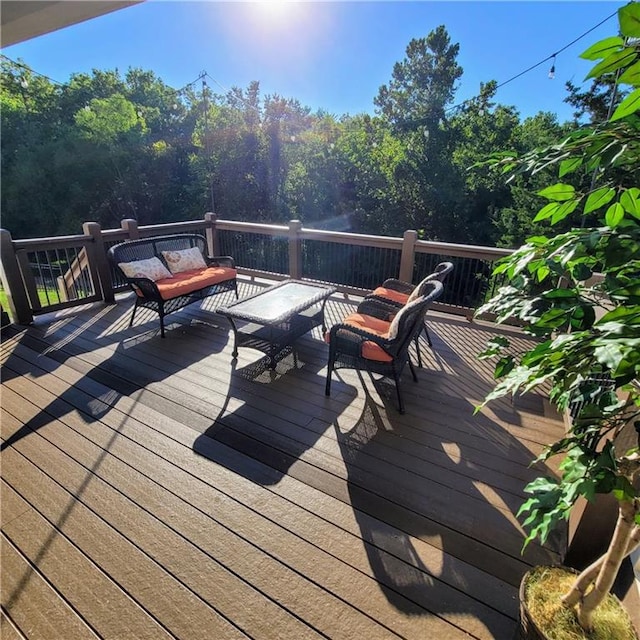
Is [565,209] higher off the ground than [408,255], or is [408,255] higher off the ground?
[565,209]

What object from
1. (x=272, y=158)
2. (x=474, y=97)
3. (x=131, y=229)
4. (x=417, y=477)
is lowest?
(x=417, y=477)

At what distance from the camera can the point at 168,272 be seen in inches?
174

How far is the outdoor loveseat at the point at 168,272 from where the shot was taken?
12.8ft

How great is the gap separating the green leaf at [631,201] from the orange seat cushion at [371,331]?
6.22 ft

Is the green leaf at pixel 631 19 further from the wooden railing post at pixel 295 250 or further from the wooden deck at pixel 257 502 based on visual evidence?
the wooden railing post at pixel 295 250

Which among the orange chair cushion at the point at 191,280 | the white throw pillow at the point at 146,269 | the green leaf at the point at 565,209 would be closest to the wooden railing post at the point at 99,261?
the white throw pillow at the point at 146,269

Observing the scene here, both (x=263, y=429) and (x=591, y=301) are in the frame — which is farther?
(x=263, y=429)

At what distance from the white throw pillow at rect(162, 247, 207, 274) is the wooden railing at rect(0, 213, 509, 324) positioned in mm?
730

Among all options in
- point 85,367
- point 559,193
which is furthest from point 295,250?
point 559,193

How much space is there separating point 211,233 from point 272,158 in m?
15.6

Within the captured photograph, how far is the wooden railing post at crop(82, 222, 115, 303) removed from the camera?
176 inches

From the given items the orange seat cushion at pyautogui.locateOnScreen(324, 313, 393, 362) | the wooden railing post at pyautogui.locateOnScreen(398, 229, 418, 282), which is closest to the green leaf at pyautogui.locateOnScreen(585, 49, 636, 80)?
the orange seat cushion at pyautogui.locateOnScreen(324, 313, 393, 362)

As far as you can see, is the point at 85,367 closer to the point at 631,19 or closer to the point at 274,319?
the point at 274,319

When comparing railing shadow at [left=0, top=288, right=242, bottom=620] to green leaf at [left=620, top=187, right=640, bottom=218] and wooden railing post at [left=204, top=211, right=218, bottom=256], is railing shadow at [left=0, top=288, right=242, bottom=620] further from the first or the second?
green leaf at [left=620, top=187, right=640, bottom=218]
